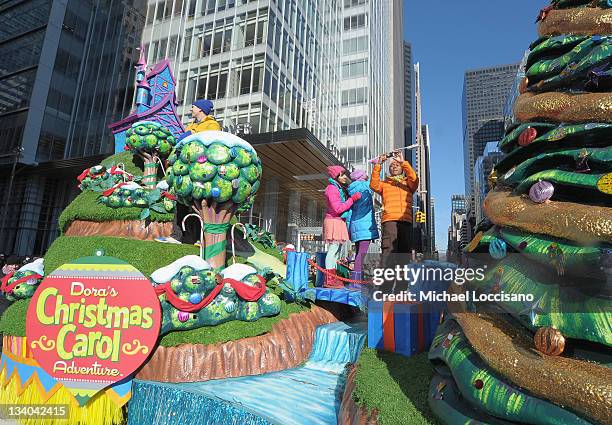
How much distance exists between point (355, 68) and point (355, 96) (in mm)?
2899

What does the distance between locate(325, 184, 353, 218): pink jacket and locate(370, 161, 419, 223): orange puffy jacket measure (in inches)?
35.6

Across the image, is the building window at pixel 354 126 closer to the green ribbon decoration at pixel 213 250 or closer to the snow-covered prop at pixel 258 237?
the snow-covered prop at pixel 258 237

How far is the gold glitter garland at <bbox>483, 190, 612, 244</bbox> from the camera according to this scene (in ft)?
5.65

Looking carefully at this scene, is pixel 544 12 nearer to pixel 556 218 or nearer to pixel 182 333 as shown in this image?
pixel 556 218

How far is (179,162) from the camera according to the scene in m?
5.18

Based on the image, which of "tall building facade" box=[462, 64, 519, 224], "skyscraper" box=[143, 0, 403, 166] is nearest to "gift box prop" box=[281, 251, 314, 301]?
"skyscraper" box=[143, 0, 403, 166]

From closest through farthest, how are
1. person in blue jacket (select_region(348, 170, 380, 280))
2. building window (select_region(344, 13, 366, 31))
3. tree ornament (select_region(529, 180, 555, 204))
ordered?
tree ornament (select_region(529, 180, 555, 204)) < person in blue jacket (select_region(348, 170, 380, 280)) < building window (select_region(344, 13, 366, 31))

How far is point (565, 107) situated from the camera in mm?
2174

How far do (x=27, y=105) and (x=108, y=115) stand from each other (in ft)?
17.5

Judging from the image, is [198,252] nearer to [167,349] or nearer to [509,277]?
[167,349]

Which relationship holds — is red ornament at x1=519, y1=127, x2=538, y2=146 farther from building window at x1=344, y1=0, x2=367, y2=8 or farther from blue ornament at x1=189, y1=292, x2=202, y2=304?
building window at x1=344, y1=0, x2=367, y2=8

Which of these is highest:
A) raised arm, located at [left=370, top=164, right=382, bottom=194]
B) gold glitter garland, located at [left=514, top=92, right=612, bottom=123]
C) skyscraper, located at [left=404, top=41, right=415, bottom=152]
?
skyscraper, located at [left=404, top=41, right=415, bottom=152]

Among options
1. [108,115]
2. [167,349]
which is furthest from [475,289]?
[108,115]

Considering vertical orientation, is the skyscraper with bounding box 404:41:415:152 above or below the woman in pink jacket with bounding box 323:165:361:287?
above
